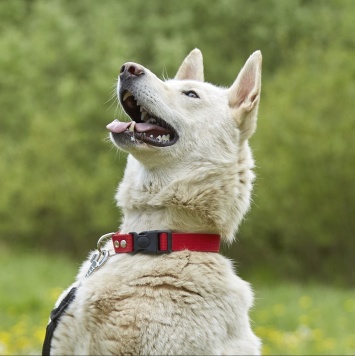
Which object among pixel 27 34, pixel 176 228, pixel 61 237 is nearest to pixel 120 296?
pixel 176 228

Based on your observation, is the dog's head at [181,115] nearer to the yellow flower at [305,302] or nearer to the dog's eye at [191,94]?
the dog's eye at [191,94]

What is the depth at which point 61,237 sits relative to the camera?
21.2 meters

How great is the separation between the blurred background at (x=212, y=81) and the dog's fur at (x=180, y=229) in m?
7.21

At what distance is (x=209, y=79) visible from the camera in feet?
70.2

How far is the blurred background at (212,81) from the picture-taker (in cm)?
1661

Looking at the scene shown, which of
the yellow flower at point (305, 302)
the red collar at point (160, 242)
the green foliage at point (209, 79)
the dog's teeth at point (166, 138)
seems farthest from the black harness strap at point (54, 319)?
the green foliage at point (209, 79)

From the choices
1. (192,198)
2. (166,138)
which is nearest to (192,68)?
(166,138)

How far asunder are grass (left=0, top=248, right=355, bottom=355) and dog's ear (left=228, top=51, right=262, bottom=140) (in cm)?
158

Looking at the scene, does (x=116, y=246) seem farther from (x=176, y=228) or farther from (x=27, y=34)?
(x=27, y=34)

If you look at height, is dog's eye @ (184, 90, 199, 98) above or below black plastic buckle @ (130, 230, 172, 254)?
above

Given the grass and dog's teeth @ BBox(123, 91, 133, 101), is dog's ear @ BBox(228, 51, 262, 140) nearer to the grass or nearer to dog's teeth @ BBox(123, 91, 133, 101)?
dog's teeth @ BBox(123, 91, 133, 101)

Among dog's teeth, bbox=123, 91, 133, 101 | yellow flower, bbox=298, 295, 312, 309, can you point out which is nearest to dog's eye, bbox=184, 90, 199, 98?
dog's teeth, bbox=123, 91, 133, 101

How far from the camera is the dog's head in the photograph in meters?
3.83

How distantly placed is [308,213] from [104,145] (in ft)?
18.7
